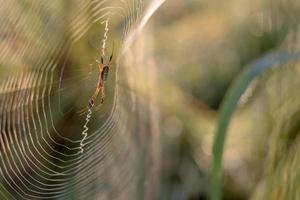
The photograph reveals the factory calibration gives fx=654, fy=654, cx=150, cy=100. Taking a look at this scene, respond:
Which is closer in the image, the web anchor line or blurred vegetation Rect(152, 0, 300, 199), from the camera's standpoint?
blurred vegetation Rect(152, 0, 300, 199)

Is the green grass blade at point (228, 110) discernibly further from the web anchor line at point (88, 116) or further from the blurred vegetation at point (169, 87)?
the web anchor line at point (88, 116)

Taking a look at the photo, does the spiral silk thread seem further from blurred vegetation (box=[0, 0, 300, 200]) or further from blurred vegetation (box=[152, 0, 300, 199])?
blurred vegetation (box=[152, 0, 300, 199])

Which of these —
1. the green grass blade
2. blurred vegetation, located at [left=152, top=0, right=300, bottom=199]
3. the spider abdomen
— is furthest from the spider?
the green grass blade

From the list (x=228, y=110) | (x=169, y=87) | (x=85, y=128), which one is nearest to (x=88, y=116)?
(x=85, y=128)

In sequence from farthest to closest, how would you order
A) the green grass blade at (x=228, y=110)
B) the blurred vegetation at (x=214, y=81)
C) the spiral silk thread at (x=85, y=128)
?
the spiral silk thread at (x=85, y=128), the blurred vegetation at (x=214, y=81), the green grass blade at (x=228, y=110)

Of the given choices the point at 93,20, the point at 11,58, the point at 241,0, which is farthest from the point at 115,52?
the point at 241,0

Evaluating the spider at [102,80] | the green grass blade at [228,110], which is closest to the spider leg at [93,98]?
the spider at [102,80]

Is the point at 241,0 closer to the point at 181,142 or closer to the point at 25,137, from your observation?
the point at 181,142

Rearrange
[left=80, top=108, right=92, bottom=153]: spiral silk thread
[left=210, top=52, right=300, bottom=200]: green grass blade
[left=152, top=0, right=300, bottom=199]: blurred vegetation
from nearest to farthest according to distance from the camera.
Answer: [left=210, top=52, right=300, bottom=200]: green grass blade
[left=152, top=0, right=300, bottom=199]: blurred vegetation
[left=80, top=108, right=92, bottom=153]: spiral silk thread

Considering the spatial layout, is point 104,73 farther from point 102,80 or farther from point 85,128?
point 85,128
